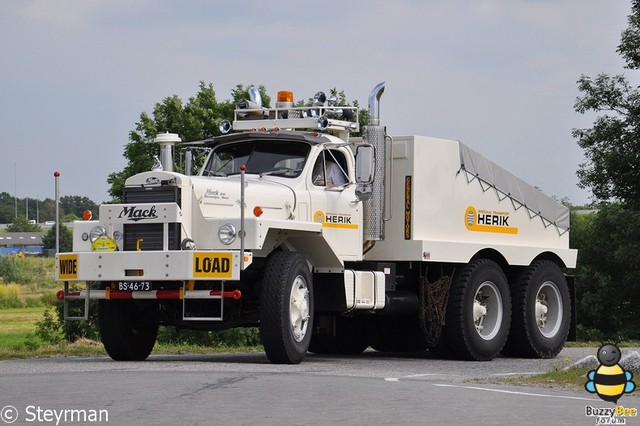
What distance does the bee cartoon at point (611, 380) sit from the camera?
480 inches

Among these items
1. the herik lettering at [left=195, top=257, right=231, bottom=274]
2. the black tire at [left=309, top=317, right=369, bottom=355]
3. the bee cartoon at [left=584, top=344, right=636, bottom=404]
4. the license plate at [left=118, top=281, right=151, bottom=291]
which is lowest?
the black tire at [left=309, top=317, right=369, bottom=355]

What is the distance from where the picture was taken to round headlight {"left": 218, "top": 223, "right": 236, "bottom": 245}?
1619cm

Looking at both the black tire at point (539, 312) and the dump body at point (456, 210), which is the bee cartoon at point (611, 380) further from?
the black tire at point (539, 312)

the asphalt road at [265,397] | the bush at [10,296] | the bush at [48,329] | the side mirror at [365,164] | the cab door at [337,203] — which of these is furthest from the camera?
the bush at [10,296]

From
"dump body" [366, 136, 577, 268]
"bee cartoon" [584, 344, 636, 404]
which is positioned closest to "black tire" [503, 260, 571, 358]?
"dump body" [366, 136, 577, 268]

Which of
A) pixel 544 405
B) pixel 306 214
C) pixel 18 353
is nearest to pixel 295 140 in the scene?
pixel 306 214

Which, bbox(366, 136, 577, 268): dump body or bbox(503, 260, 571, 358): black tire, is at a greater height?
bbox(366, 136, 577, 268): dump body

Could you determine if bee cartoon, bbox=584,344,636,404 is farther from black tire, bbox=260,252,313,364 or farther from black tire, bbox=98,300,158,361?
black tire, bbox=98,300,158,361

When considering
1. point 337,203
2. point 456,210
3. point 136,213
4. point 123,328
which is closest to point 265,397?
point 136,213

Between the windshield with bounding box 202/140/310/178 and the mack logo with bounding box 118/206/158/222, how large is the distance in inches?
84.0

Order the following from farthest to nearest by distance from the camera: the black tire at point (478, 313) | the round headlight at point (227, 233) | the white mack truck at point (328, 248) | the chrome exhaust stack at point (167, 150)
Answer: the black tire at point (478, 313) → the chrome exhaust stack at point (167, 150) → the white mack truck at point (328, 248) → the round headlight at point (227, 233)

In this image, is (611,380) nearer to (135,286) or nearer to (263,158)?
(135,286)

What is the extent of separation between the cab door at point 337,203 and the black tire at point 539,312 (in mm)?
3589

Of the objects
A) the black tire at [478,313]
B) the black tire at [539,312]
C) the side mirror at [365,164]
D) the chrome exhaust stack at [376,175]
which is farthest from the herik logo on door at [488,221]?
the side mirror at [365,164]
